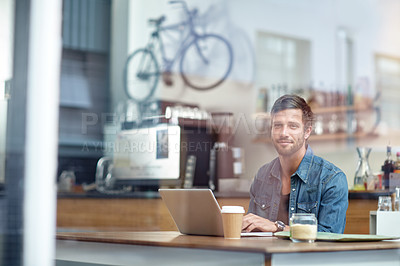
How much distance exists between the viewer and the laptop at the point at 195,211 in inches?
83.8

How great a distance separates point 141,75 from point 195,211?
4154mm

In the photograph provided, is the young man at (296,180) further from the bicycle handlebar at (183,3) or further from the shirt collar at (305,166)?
the bicycle handlebar at (183,3)

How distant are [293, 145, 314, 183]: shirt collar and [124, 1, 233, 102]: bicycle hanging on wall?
3216 millimetres

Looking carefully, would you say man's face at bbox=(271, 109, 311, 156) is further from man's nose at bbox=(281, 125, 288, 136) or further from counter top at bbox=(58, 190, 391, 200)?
counter top at bbox=(58, 190, 391, 200)

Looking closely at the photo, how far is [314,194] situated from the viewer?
2.61m

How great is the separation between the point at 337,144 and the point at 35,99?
382cm

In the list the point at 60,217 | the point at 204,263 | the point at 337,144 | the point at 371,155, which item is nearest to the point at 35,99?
the point at 204,263

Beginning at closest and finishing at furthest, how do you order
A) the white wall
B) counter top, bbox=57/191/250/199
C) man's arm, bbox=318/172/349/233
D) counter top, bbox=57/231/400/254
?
counter top, bbox=57/231/400/254 → man's arm, bbox=318/172/349/233 → counter top, bbox=57/191/250/199 → the white wall

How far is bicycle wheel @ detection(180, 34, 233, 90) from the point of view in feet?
19.7

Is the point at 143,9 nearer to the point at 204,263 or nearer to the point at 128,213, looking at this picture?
the point at 128,213

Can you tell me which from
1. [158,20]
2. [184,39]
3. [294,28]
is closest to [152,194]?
[184,39]

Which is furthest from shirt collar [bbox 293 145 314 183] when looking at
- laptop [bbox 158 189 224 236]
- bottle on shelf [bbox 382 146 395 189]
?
bottle on shelf [bbox 382 146 395 189]

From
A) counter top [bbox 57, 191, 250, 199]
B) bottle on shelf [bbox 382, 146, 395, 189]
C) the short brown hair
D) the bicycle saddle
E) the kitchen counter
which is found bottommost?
the kitchen counter

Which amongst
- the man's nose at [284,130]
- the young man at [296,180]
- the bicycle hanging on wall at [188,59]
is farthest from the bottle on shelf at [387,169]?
the bicycle hanging on wall at [188,59]
